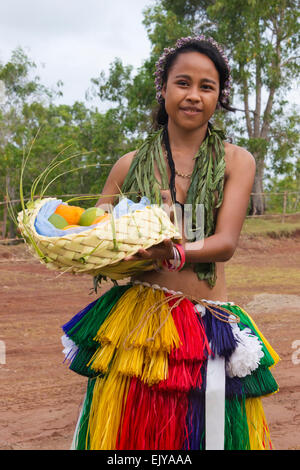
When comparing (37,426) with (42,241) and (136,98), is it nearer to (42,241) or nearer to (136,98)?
(42,241)

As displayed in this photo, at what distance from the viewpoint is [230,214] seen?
181 centimetres

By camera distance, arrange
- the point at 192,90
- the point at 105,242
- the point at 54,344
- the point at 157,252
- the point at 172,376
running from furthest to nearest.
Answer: the point at 54,344, the point at 192,90, the point at 172,376, the point at 157,252, the point at 105,242

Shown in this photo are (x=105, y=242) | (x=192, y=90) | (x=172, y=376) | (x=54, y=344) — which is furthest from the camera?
(x=54, y=344)

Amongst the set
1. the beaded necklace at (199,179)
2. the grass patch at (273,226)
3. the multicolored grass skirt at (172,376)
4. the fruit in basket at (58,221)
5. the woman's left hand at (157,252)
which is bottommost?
the grass patch at (273,226)

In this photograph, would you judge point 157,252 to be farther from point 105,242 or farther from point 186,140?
point 186,140

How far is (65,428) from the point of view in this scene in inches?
124

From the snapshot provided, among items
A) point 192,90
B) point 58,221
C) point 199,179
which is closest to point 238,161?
point 199,179

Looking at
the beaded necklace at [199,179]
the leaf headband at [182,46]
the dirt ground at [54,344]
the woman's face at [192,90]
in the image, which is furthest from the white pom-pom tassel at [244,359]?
the leaf headband at [182,46]

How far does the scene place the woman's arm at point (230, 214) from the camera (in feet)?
5.59

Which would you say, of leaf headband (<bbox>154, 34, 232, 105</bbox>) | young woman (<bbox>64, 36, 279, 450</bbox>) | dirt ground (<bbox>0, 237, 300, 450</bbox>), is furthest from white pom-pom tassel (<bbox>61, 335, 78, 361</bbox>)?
leaf headband (<bbox>154, 34, 232, 105</bbox>)

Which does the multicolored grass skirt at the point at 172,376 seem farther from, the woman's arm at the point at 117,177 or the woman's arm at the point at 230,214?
the woman's arm at the point at 117,177

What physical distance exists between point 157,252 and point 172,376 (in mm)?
451

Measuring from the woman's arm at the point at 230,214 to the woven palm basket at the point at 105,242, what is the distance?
18cm
